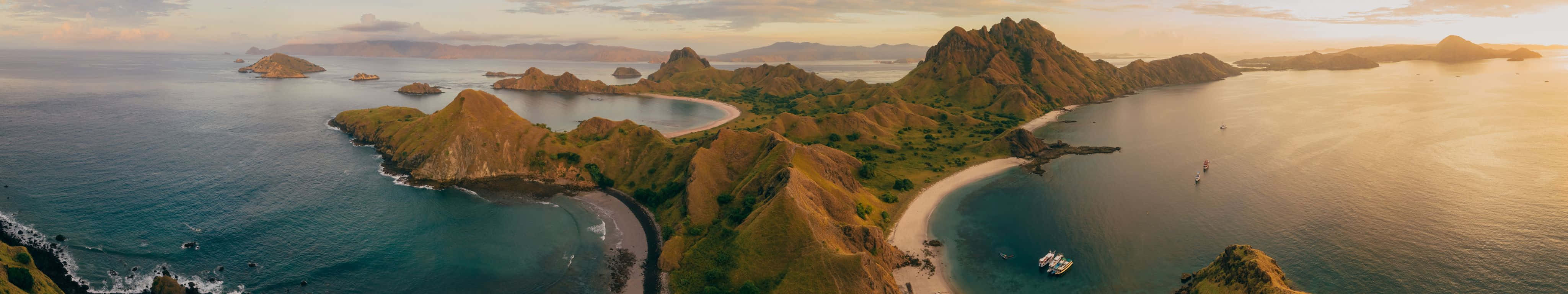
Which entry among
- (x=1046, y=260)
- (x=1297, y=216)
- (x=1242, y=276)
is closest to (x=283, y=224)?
(x=1046, y=260)

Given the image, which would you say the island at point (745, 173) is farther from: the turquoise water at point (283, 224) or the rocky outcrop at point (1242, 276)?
the rocky outcrop at point (1242, 276)

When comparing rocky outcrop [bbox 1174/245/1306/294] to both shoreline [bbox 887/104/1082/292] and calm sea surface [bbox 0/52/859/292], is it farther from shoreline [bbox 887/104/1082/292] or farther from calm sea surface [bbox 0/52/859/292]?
calm sea surface [bbox 0/52/859/292]

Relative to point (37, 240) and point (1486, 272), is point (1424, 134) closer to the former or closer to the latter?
point (1486, 272)

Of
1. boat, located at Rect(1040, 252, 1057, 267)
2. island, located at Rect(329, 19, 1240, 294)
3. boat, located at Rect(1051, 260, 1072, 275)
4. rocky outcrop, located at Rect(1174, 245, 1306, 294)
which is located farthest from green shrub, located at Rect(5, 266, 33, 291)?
rocky outcrop, located at Rect(1174, 245, 1306, 294)

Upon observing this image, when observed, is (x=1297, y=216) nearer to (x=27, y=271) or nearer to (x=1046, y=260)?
(x=1046, y=260)

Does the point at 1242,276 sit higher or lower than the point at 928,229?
higher

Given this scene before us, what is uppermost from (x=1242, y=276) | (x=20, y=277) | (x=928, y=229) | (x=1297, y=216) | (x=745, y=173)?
(x=745, y=173)
